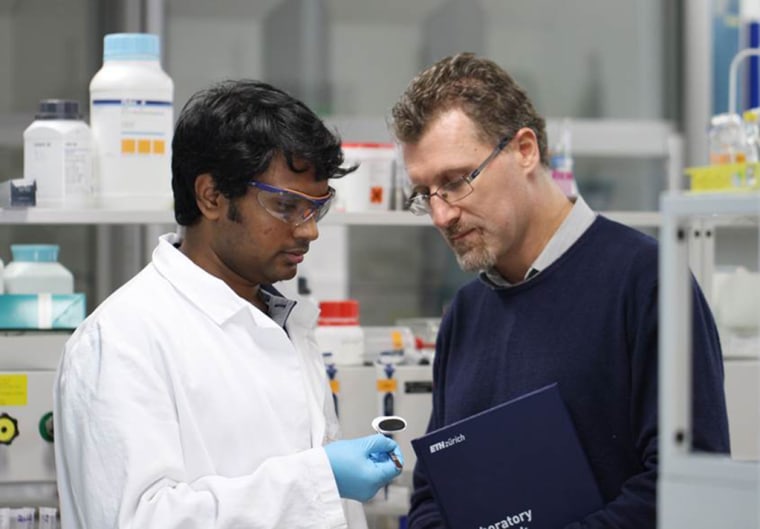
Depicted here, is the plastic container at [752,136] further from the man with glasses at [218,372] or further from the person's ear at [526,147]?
the man with glasses at [218,372]

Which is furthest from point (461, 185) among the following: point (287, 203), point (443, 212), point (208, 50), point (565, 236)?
point (208, 50)

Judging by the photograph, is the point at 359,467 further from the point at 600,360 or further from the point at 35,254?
the point at 35,254

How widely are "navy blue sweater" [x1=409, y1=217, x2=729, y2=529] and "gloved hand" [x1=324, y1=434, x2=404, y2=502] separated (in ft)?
0.77

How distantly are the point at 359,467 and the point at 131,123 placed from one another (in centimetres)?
85

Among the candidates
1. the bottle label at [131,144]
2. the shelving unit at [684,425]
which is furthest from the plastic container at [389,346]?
the shelving unit at [684,425]

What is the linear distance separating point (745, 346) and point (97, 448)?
4.83 feet

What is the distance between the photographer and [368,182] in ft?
7.36

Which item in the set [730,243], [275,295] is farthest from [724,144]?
[275,295]

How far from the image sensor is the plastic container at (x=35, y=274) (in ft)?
7.31

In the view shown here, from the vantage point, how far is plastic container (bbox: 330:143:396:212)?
2242mm

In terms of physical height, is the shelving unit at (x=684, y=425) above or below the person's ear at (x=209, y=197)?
below

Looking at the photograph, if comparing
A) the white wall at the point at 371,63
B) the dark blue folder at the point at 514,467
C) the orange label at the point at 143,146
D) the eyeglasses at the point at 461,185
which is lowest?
the dark blue folder at the point at 514,467

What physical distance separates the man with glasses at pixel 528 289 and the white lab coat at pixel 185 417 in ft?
0.98

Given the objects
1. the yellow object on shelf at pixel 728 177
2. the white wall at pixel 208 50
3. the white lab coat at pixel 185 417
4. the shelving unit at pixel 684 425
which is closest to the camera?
the shelving unit at pixel 684 425
